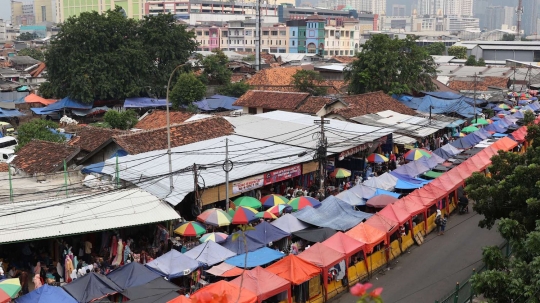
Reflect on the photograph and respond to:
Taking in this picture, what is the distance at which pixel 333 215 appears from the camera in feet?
59.1

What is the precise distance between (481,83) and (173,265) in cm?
4679

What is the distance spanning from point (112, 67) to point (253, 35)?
2382 inches

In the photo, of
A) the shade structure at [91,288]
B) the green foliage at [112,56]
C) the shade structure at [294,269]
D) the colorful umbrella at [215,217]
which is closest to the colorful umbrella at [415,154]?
the colorful umbrella at [215,217]

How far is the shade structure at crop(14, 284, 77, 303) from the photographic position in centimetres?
1175

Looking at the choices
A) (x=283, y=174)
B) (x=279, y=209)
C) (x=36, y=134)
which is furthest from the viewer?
(x=36, y=134)

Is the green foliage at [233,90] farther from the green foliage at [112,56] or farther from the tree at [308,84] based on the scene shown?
the tree at [308,84]

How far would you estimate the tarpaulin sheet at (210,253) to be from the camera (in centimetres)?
1457

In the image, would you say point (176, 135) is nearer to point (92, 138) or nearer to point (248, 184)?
point (92, 138)

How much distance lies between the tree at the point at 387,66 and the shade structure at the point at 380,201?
838 inches

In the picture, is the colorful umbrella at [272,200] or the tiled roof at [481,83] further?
the tiled roof at [481,83]

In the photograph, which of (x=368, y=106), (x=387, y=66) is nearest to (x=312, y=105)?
(x=368, y=106)

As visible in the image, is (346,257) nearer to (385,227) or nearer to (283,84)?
(385,227)

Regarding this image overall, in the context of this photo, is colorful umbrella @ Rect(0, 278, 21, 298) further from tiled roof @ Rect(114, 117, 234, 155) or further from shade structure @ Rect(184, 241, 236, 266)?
tiled roof @ Rect(114, 117, 234, 155)

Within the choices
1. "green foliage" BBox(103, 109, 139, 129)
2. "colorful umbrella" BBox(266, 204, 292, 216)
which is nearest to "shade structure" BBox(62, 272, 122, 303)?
"colorful umbrella" BBox(266, 204, 292, 216)
